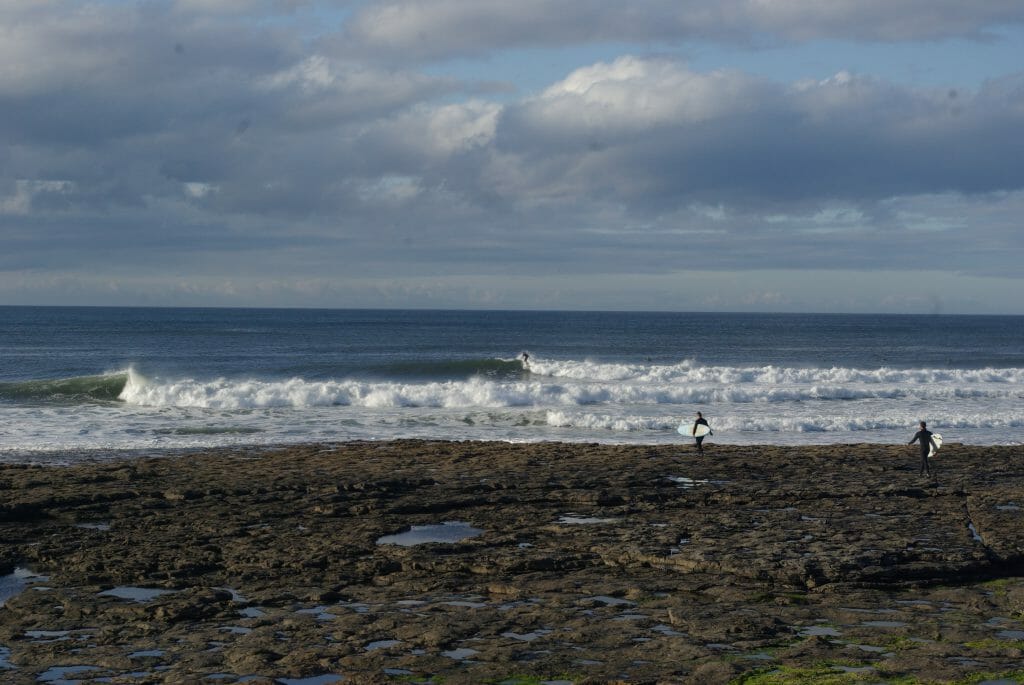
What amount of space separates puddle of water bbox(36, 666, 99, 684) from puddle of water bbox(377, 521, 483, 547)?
5.96 metres

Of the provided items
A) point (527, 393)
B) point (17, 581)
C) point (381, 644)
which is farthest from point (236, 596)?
point (527, 393)

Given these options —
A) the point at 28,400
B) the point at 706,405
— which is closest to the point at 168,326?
A: the point at 28,400

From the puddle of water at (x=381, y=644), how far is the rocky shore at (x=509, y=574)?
0.04 m

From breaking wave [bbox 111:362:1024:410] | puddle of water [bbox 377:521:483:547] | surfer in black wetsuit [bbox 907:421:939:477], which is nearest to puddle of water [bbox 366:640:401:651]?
puddle of water [bbox 377:521:483:547]

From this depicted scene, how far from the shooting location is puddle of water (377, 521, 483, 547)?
15906 millimetres

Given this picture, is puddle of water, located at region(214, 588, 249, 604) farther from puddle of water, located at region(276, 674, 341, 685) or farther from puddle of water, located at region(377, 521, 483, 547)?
puddle of water, located at region(377, 521, 483, 547)

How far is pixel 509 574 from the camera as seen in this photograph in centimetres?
1382

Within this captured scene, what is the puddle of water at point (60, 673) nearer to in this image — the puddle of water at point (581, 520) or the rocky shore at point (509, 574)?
the rocky shore at point (509, 574)

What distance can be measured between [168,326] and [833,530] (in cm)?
10193

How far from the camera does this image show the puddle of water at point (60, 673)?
973 cm

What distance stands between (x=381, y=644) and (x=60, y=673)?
307cm

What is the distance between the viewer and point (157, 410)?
36.3 meters

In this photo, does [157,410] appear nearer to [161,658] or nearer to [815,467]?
[815,467]

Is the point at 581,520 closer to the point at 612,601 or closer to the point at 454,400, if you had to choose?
the point at 612,601
